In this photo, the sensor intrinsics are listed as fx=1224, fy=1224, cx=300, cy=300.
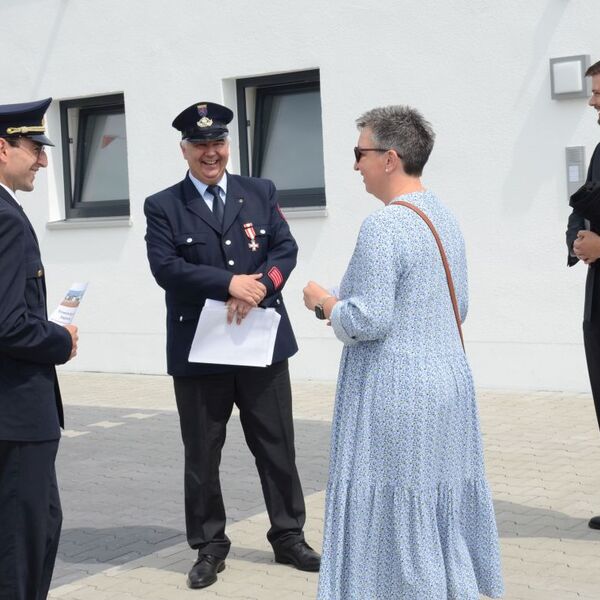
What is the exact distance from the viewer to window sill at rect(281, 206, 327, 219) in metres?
10.8

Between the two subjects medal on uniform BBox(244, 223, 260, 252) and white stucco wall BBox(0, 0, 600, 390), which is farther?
white stucco wall BBox(0, 0, 600, 390)

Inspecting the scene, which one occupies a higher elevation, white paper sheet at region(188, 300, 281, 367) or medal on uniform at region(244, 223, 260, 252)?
medal on uniform at region(244, 223, 260, 252)

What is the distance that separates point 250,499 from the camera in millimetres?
6902

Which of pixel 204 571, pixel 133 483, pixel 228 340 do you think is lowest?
pixel 204 571

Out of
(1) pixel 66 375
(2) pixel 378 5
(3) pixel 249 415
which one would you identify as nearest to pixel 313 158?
(2) pixel 378 5

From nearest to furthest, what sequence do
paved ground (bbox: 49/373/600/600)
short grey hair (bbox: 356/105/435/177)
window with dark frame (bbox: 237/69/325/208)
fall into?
1. short grey hair (bbox: 356/105/435/177)
2. paved ground (bbox: 49/373/600/600)
3. window with dark frame (bbox: 237/69/325/208)

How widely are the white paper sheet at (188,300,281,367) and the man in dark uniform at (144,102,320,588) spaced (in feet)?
0.20

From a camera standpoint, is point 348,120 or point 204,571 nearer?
point 204,571

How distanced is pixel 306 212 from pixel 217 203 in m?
5.31

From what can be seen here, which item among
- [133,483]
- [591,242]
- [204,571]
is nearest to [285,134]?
[133,483]

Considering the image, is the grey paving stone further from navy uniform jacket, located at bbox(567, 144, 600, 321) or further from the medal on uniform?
navy uniform jacket, located at bbox(567, 144, 600, 321)

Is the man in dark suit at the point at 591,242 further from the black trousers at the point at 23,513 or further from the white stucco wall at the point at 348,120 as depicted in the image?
the white stucco wall at the point at 348,120

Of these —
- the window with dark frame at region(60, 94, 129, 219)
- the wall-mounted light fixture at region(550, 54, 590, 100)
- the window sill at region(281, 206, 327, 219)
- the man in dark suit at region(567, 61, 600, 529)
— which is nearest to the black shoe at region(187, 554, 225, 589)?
the man in dark suit at region(567, 61, 600, 529)

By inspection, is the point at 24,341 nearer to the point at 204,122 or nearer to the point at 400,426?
the point at 400,426
